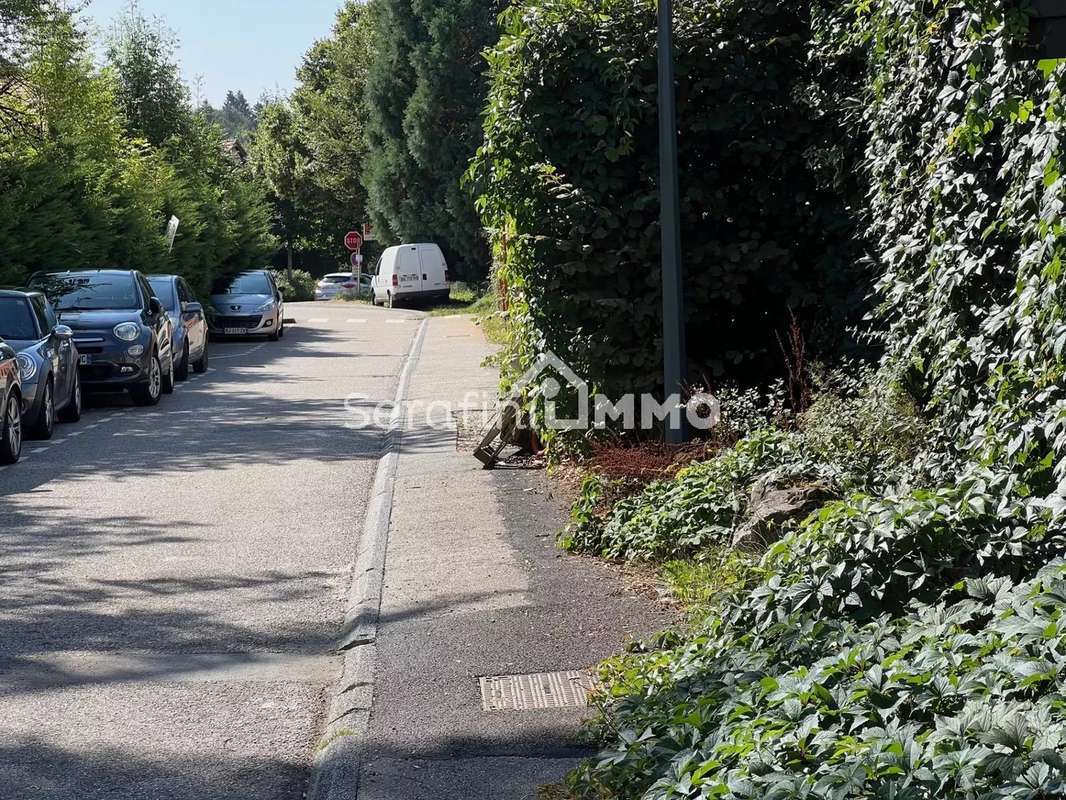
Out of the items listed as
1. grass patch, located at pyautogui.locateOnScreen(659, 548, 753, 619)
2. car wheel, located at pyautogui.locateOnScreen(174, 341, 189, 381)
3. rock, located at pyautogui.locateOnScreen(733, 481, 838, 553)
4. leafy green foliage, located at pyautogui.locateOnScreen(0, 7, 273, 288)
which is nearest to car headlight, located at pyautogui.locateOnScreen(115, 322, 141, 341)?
leafy green foliage, located at pyautogui.locateOnScreen(0, 7, 273, 288)

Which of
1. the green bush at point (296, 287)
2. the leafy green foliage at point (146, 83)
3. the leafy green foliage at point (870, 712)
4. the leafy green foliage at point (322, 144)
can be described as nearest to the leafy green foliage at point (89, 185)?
the leafy green foliage at point (146, 83)

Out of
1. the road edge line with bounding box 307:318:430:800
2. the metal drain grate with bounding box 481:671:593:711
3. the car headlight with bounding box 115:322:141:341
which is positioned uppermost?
the car headlight with bounding box 115:322:141:341

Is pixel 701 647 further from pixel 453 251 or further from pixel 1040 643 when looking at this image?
pixel 453 251

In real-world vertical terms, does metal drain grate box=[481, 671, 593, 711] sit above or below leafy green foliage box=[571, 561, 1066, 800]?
below

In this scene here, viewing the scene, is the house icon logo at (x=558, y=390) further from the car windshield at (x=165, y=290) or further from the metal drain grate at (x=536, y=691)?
the car windshield at (x=165, y=290)

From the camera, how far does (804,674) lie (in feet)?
15.2

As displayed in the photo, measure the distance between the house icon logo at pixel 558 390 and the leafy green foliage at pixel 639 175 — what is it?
86 mm

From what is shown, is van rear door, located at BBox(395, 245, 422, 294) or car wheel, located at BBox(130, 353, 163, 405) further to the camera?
van rear door, located at BBox(395, 245, 422, 294)

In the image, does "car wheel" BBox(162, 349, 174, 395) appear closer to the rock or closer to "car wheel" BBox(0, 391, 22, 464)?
"car wheel" BBox(0, 391, 22, 464)

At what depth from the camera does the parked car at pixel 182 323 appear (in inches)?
887

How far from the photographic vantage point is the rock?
7.30 meters

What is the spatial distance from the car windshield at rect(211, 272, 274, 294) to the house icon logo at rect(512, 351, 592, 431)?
76.2ft

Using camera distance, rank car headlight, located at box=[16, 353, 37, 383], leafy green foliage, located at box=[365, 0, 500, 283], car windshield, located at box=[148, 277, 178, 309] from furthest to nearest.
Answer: leafy green foliage, located at box=[365, 0, 500, 283]
car windshield, located at box=[148, 277, 178, 309]
car headlight, located at box=[16, 353, 37, 383]

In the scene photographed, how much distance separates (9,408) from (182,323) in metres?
9.37
